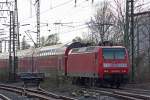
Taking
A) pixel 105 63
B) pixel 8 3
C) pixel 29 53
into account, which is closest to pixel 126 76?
pixel 105 63

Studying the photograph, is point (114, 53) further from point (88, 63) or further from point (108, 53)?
point (88, 63)

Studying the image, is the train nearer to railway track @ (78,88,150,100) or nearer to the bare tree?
railway track @ (78,88,150,100)

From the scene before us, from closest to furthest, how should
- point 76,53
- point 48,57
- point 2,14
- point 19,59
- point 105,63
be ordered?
point 105,63 < point 76,53 < point 48,57 < point 2,14 < point 19,59

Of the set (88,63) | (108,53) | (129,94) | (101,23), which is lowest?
(129,94)

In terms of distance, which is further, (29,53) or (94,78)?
(29,53)

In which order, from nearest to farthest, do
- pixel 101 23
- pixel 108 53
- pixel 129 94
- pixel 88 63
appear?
pixel 129 94 → pixel 108 53 → pixel 88 63 → pixel 101 23

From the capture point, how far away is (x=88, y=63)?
34.2 meters

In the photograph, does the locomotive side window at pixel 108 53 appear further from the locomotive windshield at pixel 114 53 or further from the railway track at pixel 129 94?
the railway track at pixel 129 94

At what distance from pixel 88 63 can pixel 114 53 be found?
89.0 inches

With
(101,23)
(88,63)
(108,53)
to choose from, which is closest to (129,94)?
(108,53)

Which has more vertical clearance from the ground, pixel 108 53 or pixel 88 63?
pixel 108 53

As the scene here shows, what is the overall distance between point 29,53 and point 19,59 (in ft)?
15.0

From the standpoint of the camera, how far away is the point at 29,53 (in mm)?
51469

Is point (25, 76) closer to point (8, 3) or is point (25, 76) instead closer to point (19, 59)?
point (8, 3)
